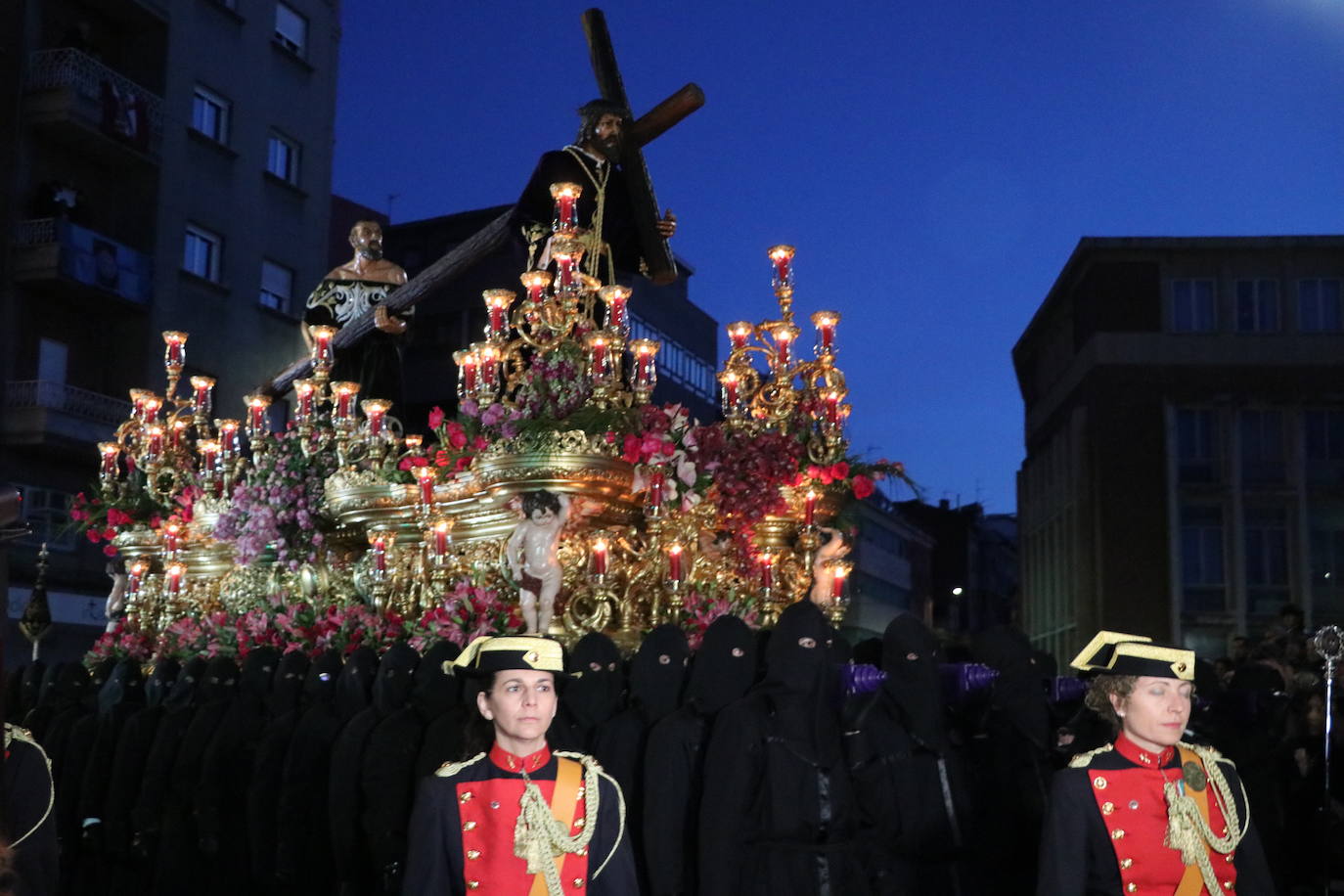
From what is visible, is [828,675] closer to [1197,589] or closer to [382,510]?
[382,510]

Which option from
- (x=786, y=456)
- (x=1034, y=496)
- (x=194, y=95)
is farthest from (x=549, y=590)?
Answer: (x=1034, y=496)

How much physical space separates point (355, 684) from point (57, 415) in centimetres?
1614

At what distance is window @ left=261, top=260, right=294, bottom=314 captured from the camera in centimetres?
2742

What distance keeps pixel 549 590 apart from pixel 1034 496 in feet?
133

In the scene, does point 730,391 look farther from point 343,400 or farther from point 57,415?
point 57,415

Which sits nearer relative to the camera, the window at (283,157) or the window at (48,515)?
the window at (48,515)

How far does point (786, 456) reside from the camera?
1080 centimetres

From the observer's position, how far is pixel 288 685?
9.30 meters

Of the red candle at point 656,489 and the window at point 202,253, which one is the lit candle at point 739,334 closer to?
the red candle at point 656,489

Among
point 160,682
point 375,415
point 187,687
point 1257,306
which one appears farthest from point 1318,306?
point 187,687

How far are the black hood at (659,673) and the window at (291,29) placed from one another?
2328 cm

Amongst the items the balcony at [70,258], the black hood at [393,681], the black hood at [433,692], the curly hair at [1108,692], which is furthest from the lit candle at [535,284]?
the balcony at [70,258]

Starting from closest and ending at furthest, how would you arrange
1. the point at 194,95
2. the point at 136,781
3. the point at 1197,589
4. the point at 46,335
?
the point at 136,781
the point at 46,335
the point at 194,95
the point at 1197,589

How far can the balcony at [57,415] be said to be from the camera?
22656 millimetres
